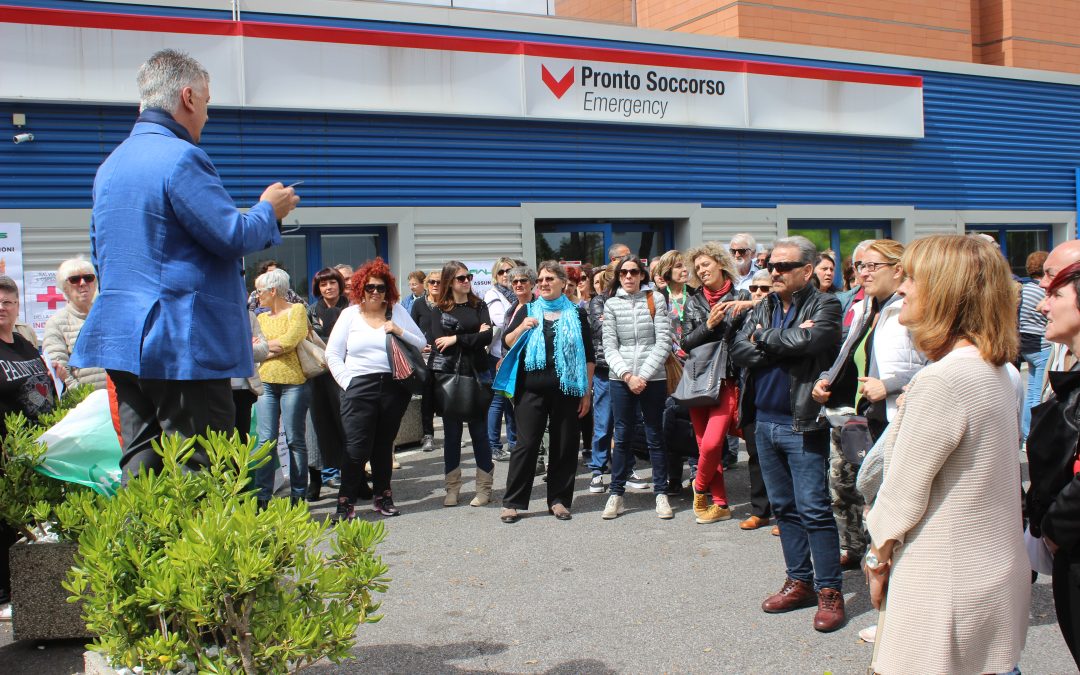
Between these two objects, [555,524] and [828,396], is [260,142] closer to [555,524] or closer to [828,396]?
[555,524]

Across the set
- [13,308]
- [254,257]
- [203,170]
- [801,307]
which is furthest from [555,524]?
[254,257]

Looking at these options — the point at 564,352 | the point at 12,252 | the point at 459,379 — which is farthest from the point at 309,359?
the point at 12,252

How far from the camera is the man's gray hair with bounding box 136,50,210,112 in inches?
131

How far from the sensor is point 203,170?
128 inches

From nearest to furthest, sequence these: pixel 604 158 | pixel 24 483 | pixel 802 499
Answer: pixel 24 483 → pixel 802 499 → pixel 604 158

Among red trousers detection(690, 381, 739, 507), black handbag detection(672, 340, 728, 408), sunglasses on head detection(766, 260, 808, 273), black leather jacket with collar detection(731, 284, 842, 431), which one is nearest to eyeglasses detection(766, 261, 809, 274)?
sunglasses on head detection(766, 260, 808, 273)

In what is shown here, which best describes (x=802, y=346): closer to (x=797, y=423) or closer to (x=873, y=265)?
(x=797, y=423)

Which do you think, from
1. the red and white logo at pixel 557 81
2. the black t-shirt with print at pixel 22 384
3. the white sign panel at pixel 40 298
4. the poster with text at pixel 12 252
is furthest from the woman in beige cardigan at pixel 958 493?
the red and white logo at pixel 557 81

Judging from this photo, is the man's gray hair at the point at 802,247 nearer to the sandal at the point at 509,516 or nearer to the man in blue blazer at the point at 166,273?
the man in blue blazer at the point at 166,273

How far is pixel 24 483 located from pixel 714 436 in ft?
15.0

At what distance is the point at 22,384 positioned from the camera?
501 centimetres

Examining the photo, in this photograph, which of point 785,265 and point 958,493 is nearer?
point 958,493

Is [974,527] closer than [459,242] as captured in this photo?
Yes

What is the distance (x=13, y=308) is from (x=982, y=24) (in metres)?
21.3
